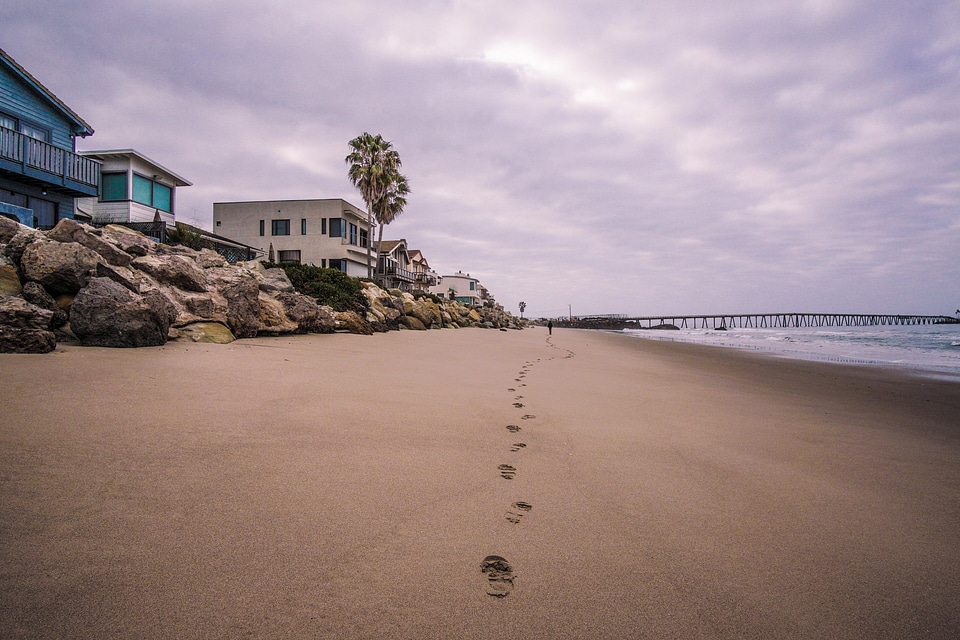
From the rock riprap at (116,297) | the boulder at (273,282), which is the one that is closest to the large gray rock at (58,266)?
the rock riprap at (116,297)

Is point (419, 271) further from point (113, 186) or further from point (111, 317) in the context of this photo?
point (111, 317)

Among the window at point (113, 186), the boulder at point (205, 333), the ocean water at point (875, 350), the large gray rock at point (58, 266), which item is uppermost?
the window at point (113, 186)

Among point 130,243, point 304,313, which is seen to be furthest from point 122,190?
point 304,313

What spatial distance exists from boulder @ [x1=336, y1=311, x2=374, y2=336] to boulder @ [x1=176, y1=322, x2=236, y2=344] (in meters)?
4.11

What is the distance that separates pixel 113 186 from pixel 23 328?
19.3m

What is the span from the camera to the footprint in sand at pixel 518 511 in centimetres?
218

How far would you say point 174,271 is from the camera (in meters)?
7.65

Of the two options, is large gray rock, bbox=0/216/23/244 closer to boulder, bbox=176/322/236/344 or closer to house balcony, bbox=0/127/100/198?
boulder, bbox=176/322/236/344

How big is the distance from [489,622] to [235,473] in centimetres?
159

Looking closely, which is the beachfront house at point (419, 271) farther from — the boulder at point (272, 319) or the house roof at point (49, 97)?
the boulder at point (272, 319)

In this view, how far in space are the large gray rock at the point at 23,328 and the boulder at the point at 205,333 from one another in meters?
1.96

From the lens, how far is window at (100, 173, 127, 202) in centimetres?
1903

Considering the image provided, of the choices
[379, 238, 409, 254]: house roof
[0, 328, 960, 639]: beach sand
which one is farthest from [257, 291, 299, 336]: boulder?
[379, 238, 409, 254]: house roof

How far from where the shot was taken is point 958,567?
1.95 metres
